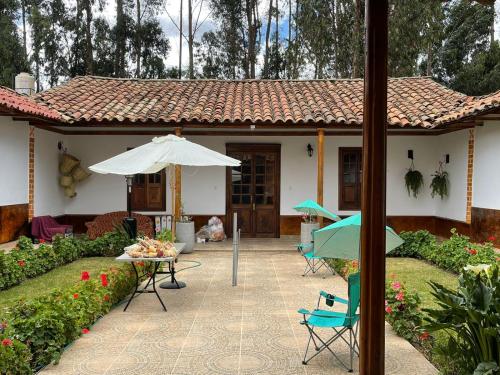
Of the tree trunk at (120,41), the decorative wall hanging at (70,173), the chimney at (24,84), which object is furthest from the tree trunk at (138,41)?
the decorative wall hanging at (70,173)

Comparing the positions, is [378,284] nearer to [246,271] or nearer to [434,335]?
[434,335]

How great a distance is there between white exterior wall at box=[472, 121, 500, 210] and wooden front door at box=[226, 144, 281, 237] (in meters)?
4.94

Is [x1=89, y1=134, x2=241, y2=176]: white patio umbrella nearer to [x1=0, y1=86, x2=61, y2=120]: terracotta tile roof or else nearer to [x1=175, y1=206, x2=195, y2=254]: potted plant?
[x1=0, y1=86, x2=61, y2=120]: terracotta tile roof

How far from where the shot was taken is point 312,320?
14.9 feet

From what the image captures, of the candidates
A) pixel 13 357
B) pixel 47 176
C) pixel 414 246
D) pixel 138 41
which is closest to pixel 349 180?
pixel 414 246

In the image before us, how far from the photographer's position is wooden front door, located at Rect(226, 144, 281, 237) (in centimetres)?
1321

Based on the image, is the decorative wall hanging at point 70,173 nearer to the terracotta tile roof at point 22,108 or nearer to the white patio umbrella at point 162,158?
the terracotta tile roof at point 22,108

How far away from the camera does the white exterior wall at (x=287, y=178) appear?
13273mm

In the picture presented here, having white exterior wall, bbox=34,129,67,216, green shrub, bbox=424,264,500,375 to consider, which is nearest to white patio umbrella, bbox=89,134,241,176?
green shrub, bbox=424,264,500,375

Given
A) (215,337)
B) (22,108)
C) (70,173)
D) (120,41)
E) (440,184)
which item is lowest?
(215,337)

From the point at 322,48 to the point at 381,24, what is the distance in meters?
21.5

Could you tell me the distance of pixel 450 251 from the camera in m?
9.03

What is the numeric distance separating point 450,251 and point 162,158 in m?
5.70

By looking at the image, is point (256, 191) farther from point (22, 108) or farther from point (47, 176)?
point (22, 108)
